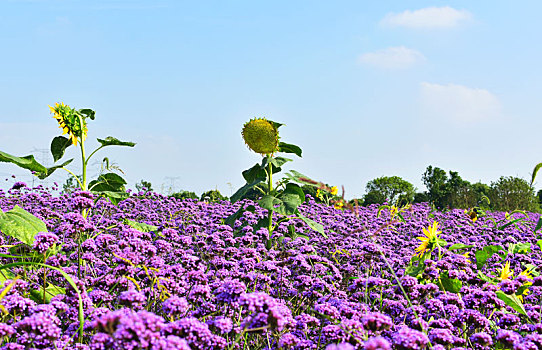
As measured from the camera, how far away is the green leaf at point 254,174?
7245 mm

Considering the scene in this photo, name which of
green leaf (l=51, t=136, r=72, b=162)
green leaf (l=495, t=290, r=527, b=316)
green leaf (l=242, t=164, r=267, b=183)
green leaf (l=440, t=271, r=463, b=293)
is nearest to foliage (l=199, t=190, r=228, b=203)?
green leaf (l=242, t=164, r=267, b=183)

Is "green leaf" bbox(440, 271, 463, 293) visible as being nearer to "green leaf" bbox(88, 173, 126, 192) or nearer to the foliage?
"green leaf" bbox(88, 173, 126, 192)

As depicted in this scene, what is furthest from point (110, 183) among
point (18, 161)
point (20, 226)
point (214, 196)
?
point (214, 196)

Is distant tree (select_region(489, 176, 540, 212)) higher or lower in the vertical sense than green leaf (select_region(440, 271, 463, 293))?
higher

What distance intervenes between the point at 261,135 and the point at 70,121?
264 cm

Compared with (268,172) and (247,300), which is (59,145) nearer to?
(268,172)

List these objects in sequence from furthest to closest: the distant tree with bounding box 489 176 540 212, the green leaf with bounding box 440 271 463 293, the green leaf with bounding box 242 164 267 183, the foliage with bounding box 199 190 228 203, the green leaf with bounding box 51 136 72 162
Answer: the distant tree with bounding box 489 176 540 212
the foliage with bounding box 199 190 228 203
the green leaf with bounding box 242 164 267 183
the green leaf with bounding box 51 136 72 162
the green leaf with bounding box 440 271 463 293

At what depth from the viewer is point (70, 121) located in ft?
19.6

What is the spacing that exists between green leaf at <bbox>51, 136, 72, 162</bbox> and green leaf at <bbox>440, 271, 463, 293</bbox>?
489 centimetres

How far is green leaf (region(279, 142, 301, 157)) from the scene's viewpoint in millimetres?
7271

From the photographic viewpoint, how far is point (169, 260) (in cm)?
509

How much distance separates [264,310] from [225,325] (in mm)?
368

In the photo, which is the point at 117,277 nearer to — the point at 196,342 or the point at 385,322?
the point at 196,342

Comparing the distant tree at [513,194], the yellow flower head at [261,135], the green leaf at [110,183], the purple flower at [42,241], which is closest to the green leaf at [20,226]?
the purple flower at [42,241]
